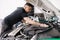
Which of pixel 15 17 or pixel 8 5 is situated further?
pixel 8 5

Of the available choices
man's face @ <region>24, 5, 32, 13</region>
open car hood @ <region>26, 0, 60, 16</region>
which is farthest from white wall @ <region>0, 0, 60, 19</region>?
open car hood @ <region>26, 0, 60, 16</region>

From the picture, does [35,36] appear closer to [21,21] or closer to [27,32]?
[27,32]

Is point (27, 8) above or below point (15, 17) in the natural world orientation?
above

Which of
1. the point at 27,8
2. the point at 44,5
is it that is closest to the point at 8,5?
the point at 27,8

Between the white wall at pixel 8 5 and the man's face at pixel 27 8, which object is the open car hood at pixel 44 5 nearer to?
the man's face at pixel 27 8

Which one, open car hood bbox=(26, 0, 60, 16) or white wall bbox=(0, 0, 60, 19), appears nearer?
open car hood bbox=(26, 0, 60, 16)

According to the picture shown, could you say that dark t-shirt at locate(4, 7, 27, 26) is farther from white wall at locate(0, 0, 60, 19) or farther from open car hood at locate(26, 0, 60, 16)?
white wall at locate(0, 0, 60, 19)

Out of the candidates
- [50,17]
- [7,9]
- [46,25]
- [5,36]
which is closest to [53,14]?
[50,17]

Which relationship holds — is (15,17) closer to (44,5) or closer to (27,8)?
(27,8)

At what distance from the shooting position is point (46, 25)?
6.32 feet

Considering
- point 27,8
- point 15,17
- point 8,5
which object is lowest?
point 15,17

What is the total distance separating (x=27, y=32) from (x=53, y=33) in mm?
288

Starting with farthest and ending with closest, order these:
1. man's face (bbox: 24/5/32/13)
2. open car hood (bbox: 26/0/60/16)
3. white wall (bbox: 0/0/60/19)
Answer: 1. white wall (bbox: 0/0/60/19)
2. man's face (bbox: 24/5/32/13)
3. open car hood (bbox: 26/0/60/16)

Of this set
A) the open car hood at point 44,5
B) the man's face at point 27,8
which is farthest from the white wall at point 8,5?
the open car hood at point 44,5
